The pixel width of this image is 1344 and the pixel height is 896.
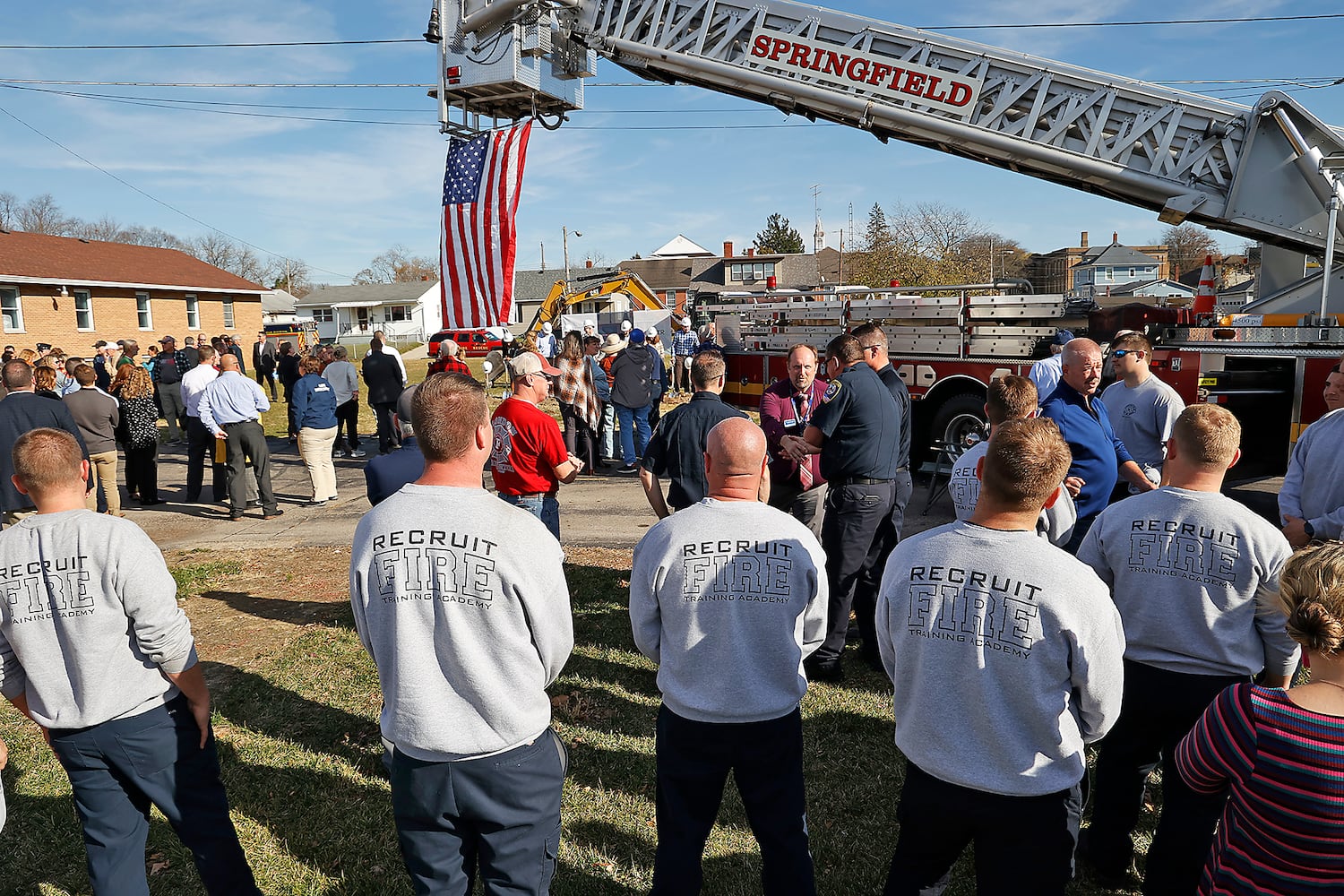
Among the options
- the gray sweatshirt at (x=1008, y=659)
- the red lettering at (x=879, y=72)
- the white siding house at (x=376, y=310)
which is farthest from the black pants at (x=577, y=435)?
the white siding house at (x=376, y=310)

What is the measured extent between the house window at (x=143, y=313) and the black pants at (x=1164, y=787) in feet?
118

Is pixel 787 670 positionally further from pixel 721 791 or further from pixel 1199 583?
pixel 1199 583

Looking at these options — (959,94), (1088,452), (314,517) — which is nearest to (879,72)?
(959,94)

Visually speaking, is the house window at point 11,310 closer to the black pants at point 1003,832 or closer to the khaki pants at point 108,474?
the khaki pants at point 108,474

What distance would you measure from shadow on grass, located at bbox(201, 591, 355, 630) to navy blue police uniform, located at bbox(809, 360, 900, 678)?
3.61 metres

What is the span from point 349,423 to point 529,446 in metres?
8.99

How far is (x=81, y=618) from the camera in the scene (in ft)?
8.68

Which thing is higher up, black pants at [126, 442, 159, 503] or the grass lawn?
black pants at [126, 442, 159, 503]

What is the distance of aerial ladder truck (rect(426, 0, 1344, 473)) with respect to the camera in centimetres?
708

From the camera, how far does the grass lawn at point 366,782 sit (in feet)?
11.3

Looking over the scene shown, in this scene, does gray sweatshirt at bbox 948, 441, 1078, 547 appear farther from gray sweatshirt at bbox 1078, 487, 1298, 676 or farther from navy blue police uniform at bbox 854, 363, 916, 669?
navy blue police uniform at bbox 854, 363, 916, 669

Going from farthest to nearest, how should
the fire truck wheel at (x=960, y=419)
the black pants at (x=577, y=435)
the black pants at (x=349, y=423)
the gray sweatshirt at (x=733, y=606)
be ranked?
the black pants at (x=349, y=423), the black pants at (x=577, y=435), the fire truck wheel at (x=960, y=419), the gray sweatshirt at (x=733, y=606)

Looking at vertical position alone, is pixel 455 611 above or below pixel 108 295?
below

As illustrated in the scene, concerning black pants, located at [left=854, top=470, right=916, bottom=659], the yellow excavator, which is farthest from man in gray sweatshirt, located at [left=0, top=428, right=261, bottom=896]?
the yellow excavator
